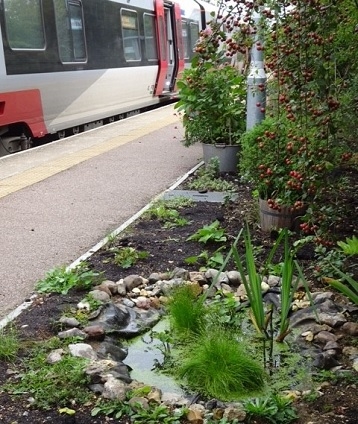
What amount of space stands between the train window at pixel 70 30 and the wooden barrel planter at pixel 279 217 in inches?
288

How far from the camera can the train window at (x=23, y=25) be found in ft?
34.2

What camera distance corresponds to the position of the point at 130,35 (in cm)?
1616

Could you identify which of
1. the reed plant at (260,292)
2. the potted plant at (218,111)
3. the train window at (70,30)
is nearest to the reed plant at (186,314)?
the reed plant at (260,292)

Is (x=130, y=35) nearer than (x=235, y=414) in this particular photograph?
No

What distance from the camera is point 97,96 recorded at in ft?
46.5

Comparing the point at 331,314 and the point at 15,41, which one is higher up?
the point at 15,41

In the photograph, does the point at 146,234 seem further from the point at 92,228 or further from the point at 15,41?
the point at 15,41

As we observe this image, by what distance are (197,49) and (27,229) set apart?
10.9ft

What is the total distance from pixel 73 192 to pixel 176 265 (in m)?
3.16

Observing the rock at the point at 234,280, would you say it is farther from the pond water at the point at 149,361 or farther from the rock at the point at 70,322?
the rock at the point at 70,322

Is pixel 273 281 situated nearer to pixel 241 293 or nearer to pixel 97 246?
pixel 241 293

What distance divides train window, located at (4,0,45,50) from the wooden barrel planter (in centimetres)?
609

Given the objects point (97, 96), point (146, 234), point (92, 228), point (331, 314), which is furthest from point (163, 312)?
point (97, 96)

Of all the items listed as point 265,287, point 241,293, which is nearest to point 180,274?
point 241,293
